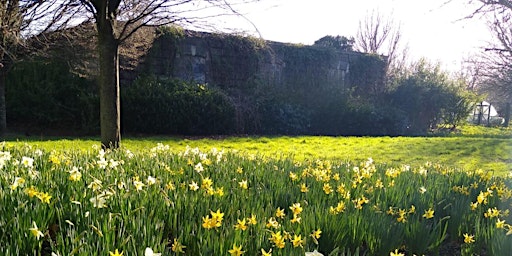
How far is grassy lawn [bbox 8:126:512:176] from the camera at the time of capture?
28.3 feet

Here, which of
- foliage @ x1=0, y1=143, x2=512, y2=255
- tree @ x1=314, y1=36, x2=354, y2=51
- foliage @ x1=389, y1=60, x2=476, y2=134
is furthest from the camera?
tree @ x1=314, y1=36, x2=354, y2=51

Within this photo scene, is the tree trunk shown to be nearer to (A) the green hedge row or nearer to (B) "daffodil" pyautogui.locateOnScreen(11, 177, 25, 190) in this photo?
(B) "daffodil" pyautogui.locateOnScreen(11, 177, 25, 190)

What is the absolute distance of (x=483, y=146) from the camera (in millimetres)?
10953

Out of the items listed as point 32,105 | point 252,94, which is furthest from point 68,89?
point 252,94

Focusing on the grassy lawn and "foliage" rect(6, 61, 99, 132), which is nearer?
the grassy lawn

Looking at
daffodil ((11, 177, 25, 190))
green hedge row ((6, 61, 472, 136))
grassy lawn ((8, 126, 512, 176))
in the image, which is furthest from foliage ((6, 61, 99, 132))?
daffodil ((11, 177, 25, 190))

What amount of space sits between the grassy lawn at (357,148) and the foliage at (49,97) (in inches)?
74.6

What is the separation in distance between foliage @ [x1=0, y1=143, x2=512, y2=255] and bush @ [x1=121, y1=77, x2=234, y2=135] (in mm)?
9071

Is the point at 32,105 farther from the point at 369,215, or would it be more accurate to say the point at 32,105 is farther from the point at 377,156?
the point at 369,215

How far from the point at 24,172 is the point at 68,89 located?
10.7 meters

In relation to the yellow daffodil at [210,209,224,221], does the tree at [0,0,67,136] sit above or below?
above

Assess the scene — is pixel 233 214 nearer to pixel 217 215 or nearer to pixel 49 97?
pixel 217 215

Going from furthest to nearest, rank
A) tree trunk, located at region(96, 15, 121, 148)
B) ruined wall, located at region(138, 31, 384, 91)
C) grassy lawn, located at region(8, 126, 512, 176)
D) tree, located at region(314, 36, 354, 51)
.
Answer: tree, located at region(314, 36, 354, 51) < ruined wall, located at region(138, 31, 384, 91) < grassy lawn, located at region(8, 126, 512, 176) < tree trunk, located at region(96, 15, 121, 148)

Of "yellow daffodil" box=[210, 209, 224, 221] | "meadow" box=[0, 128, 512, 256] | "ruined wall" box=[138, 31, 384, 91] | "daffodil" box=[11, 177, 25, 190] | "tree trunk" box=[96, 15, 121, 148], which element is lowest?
"meadow" box=[0, 128, 512, 256]
